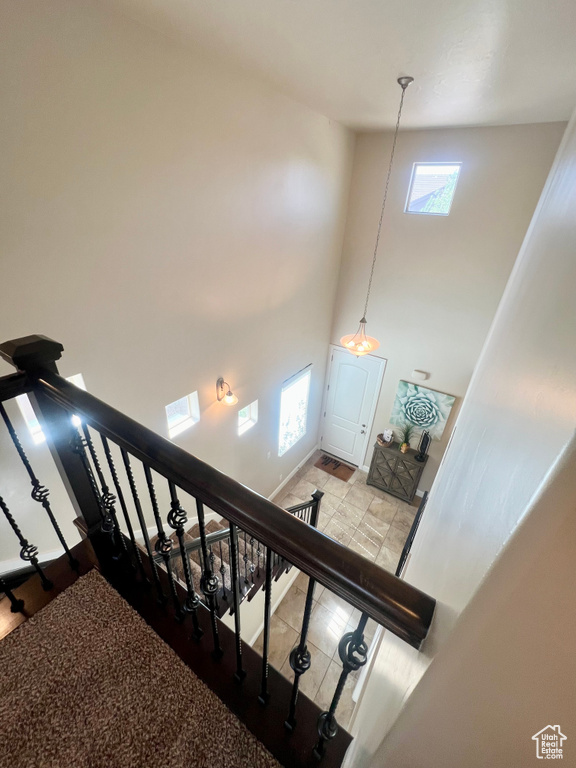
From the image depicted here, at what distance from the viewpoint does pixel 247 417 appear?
4.43 meters

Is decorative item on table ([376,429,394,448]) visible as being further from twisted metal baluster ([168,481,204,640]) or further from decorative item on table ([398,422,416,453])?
twisted metal baluster ([168,481,204,640])

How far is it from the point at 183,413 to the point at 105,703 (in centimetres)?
253

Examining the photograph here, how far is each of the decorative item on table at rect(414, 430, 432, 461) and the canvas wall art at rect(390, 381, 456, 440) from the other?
0.22ft

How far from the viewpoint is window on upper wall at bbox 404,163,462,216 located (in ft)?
13.7

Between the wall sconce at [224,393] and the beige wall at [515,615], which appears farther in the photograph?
the wall sconce at [224,393]

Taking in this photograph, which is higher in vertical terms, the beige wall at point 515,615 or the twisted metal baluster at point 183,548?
the beige wall at point 515,615

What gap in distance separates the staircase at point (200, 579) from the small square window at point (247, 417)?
273cm

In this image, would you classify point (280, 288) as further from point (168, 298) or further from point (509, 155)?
point (509, 155)

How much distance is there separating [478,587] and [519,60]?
3221mm

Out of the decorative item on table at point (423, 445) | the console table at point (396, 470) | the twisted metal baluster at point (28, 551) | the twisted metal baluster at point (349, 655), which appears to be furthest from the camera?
the console table at point (396, 470)

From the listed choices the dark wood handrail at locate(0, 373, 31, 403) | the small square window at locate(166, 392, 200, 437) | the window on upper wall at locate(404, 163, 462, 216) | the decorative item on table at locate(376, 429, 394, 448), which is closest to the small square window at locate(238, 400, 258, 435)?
the small square window at locate(166, 392, 200, 437)

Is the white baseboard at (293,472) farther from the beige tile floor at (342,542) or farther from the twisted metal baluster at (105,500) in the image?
the twisted metal baluster at (105,500)

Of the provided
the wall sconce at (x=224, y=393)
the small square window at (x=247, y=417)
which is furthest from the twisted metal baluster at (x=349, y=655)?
the small square window at (x=247, y=417)

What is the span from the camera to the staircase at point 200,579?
653 millimetres
